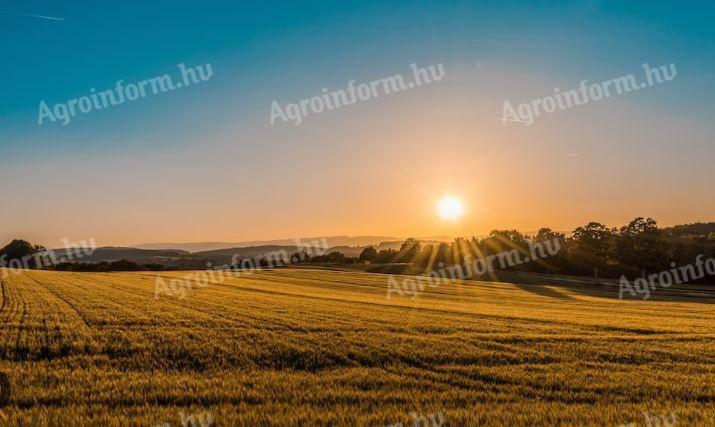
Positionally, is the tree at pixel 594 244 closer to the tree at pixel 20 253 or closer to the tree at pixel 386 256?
the tree at pixel 386 256

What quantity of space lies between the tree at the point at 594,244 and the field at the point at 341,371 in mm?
60211

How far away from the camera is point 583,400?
1078cm

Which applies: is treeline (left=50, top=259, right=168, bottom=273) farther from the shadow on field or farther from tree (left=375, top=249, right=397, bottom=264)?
the shadow on field

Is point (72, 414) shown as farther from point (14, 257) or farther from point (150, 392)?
point (14, 257)

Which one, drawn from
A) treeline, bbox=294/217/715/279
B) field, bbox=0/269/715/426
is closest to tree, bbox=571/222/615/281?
treeline, bbox=294/217/715/279

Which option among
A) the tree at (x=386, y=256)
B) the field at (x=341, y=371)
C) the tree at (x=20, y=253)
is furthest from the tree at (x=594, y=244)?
the tree at (x=20, y=253)

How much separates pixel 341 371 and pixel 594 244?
77110 millimetres

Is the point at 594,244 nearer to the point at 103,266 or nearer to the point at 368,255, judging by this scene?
the point at 368,255

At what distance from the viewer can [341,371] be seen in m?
13.2

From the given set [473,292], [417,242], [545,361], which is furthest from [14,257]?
[545,361]

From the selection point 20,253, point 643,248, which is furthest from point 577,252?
point 20,253

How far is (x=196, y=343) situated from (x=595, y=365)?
41.9 ft

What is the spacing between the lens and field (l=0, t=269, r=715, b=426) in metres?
9.57

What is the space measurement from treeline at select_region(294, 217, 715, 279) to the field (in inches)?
2450
